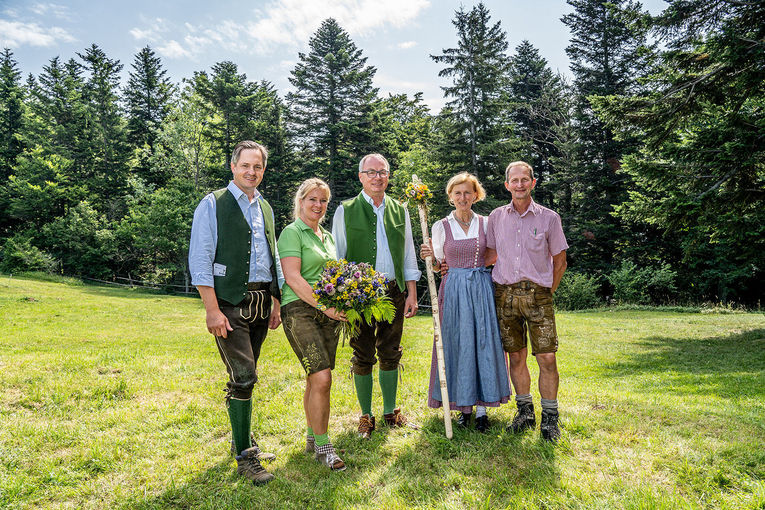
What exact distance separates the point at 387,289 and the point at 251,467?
184 centimetres

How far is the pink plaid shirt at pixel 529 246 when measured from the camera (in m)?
4.06

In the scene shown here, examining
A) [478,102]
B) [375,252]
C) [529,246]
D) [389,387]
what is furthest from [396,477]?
[478,102]

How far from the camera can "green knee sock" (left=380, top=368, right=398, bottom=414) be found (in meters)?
4.46

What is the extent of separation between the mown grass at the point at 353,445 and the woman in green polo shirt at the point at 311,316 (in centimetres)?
40

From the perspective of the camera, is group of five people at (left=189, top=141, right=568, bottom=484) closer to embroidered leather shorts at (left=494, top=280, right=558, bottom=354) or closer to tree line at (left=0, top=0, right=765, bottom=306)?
embroidered leather shorts at (left=494, top=280, right=558, bottom=354)

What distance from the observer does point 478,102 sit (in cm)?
2472

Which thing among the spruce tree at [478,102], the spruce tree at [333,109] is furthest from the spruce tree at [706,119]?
the spruce tree at [333,109]

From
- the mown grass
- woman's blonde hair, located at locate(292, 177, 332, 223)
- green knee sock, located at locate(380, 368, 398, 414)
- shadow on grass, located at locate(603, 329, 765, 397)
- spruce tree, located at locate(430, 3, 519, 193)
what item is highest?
spruce tree, located at locate(430, 3, 519, 193)

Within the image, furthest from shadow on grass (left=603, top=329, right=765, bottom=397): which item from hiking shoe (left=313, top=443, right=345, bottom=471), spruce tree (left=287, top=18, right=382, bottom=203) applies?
spruce tree (left=287, top=18, right=382, bottom=203)

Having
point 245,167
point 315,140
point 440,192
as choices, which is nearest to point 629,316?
point 440,192

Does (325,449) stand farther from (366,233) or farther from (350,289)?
(366,233)

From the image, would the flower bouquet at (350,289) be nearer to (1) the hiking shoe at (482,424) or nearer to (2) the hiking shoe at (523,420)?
(1) the hiking shoe at (482,424)

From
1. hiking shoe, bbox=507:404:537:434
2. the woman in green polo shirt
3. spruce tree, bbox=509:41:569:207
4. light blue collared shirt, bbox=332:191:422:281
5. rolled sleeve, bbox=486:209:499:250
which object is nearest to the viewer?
the woman in green polo shirt

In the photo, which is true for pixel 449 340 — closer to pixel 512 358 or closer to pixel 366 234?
pixel 512 358
